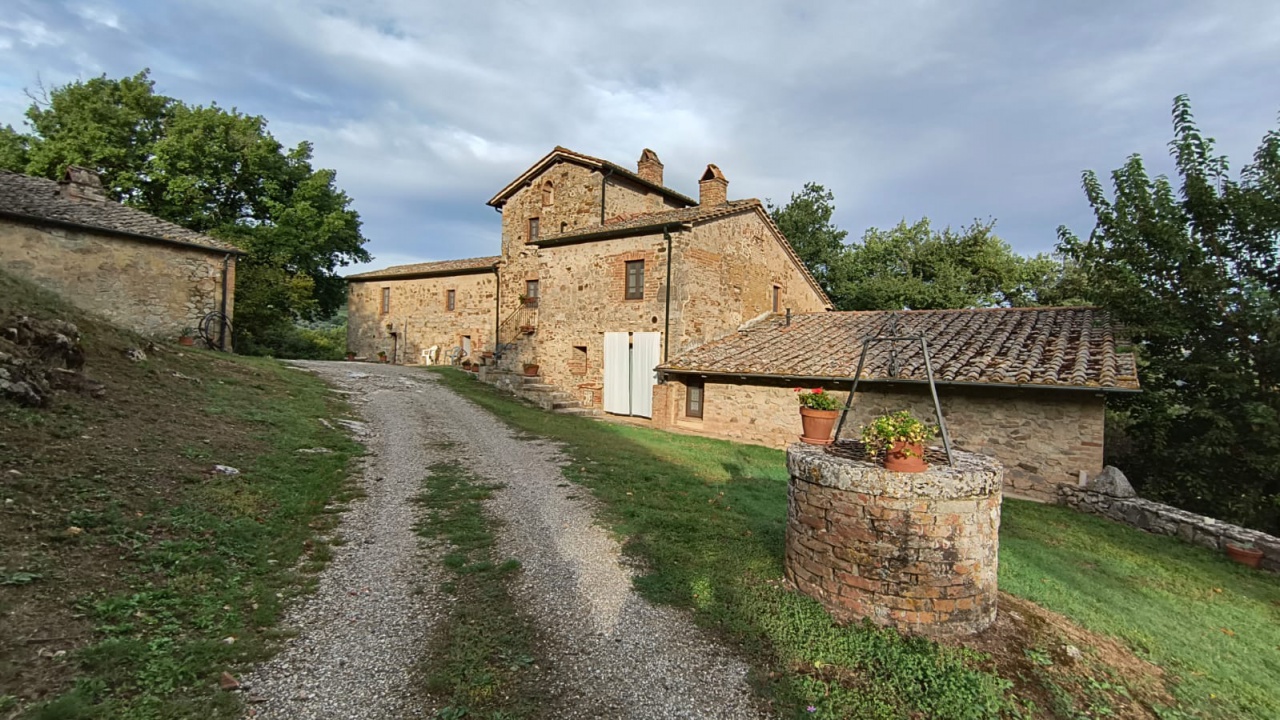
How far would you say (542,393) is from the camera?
1739 cm

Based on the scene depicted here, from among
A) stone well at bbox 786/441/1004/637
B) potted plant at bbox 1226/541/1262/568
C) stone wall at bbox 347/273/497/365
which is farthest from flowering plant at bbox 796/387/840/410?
stone wall at bbox 347/273/497/365

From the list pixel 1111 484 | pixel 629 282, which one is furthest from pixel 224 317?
pixel 1111 484

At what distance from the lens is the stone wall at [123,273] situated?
1352 centimetres

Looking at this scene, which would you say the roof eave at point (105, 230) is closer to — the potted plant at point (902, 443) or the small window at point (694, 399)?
the small window at point (694, 399)

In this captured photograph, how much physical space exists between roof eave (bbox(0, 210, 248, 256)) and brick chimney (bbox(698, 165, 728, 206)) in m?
15.7

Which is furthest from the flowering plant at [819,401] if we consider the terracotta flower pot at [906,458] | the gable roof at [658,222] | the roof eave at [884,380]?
the gable roof at [658,222]

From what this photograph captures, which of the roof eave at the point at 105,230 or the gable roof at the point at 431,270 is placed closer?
the roof eave at the point at 105,230

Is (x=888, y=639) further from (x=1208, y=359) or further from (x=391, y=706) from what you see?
(x=1208, y=359)

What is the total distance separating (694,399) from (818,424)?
743 centimetres

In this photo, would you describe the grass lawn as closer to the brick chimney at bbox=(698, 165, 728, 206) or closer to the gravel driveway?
the gravel driveway

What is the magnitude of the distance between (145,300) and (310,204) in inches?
469

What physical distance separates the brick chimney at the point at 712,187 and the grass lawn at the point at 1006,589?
12.9 m

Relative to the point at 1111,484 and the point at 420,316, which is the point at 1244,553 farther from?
the point at 420,316

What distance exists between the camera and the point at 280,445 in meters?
8.10
